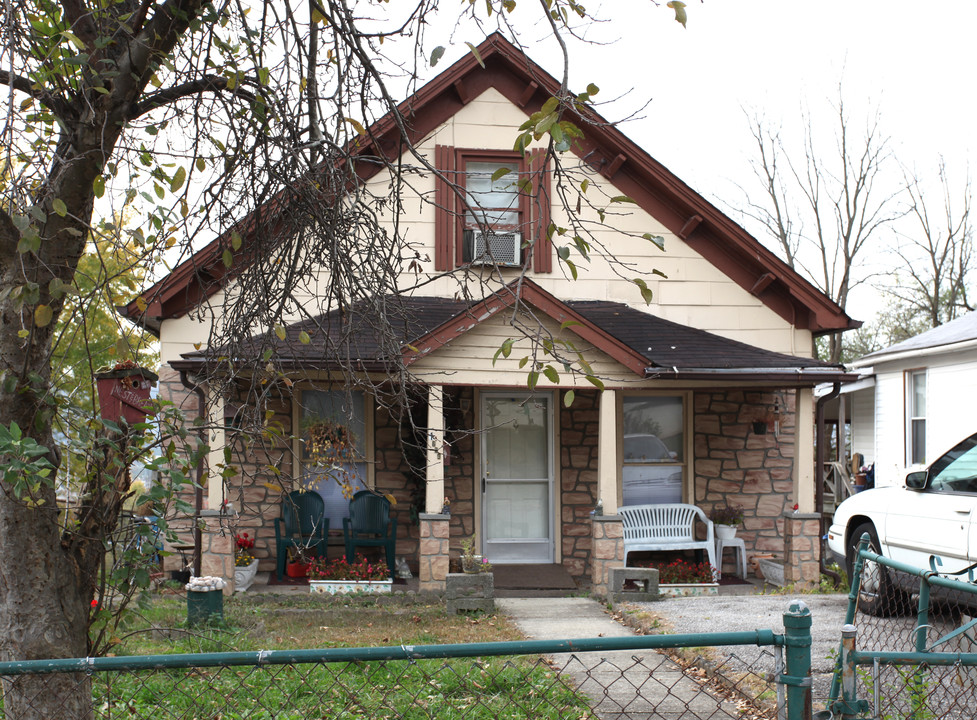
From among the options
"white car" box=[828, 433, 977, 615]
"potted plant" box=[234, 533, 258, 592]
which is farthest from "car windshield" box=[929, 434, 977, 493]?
"potted plant" box=[234, 533, 258, 592]

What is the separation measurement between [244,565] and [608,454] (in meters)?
4.15

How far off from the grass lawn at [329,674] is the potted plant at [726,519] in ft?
11.4

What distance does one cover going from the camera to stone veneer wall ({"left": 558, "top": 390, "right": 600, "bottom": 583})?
10.5m

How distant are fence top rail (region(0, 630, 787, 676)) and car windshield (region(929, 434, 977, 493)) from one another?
5.00 meters

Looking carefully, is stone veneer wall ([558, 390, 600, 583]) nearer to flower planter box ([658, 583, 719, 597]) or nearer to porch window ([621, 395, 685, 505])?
porch window ([621, 395, 685, 505])

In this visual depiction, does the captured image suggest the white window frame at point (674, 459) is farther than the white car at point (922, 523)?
Yes

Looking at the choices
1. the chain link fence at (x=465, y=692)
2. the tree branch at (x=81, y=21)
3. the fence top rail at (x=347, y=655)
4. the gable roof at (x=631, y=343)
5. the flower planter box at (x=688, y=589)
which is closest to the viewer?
the fence top rail at (x=347, y=655)

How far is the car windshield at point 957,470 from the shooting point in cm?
649

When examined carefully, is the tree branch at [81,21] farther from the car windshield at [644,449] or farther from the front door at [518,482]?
the car windshield at [644,449]

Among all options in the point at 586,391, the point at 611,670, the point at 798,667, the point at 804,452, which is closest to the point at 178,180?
the point at 798,667

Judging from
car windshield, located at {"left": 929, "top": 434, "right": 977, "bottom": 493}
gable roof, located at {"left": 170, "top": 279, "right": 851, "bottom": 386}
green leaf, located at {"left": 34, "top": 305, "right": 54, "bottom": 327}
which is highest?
gable roof, located at {"left": 170, "top": 279, "right": 851, "bottom": 386}

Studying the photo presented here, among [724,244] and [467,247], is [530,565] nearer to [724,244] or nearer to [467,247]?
[467,247]

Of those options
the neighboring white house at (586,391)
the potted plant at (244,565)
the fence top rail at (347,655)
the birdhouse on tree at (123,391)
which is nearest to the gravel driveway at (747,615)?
the neighboring white house at (586,391)

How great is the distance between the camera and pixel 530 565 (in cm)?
1040
